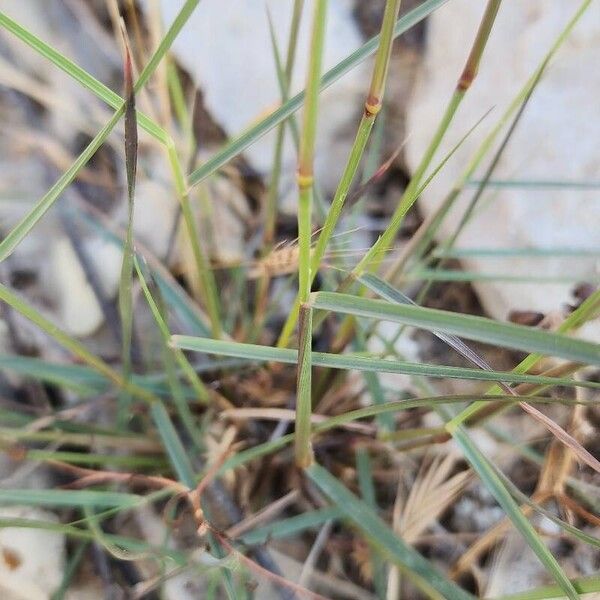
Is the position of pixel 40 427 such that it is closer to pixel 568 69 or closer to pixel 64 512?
pixel 64 512

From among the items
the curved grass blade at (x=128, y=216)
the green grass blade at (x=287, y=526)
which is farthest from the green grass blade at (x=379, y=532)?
the curved grass blade at (x=128, y=216)

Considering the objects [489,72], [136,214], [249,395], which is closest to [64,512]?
[249,395]

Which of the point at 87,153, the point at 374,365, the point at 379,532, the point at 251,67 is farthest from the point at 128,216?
the point at 251,67

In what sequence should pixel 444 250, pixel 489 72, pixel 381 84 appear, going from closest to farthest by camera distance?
1. pixel 381 84
2. pixel 444 250
3. pixel 489 72

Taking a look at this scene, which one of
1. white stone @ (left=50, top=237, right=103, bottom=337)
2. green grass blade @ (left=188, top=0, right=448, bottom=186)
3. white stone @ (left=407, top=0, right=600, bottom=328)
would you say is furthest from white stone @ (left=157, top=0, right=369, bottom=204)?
green grass blade @ (left=188, top=0, right=448, bottom=186)

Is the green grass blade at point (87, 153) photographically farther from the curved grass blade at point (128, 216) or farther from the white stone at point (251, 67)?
the white stone at point (251, 67)

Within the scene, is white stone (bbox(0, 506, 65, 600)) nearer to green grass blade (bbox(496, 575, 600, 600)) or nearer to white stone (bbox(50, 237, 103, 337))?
white stone (bbox(50, 237, 103, 337))
